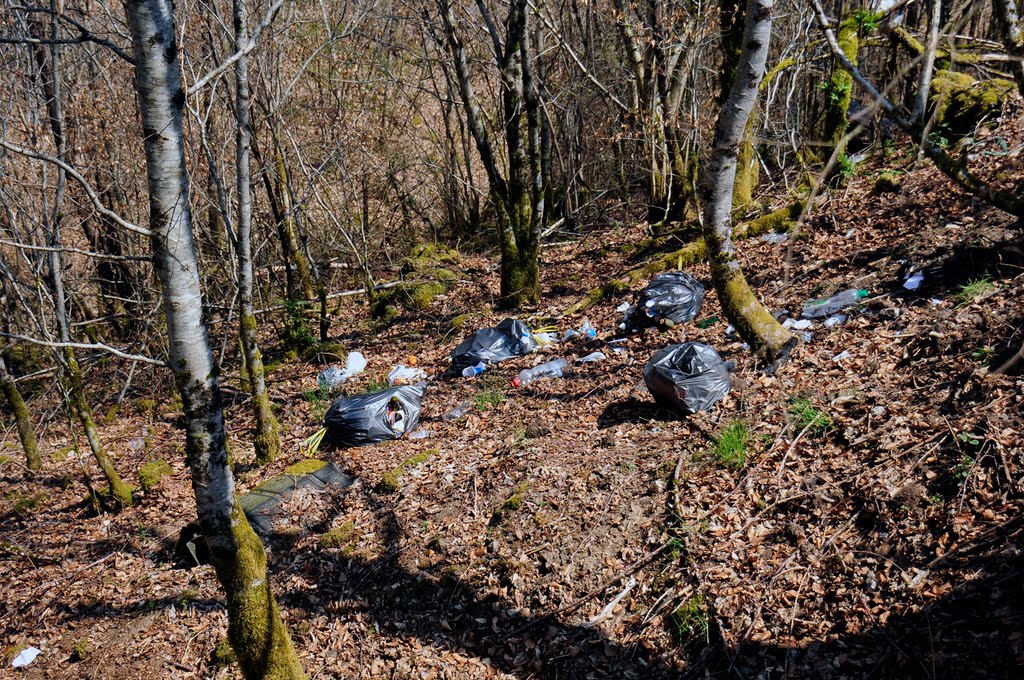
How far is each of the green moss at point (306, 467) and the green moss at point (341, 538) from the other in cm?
77

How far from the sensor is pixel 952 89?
Answer: 771 centimetres

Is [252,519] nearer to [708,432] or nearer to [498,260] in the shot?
[708,432]

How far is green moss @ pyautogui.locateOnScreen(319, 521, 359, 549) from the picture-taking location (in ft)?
16.5

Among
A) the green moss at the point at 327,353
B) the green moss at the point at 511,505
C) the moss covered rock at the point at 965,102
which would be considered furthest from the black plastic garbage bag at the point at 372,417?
the moss covered rock at the point at 965,102

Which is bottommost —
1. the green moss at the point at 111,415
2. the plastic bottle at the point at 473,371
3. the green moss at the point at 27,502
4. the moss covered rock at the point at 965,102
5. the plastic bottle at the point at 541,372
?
the green moss at the point at 111,415

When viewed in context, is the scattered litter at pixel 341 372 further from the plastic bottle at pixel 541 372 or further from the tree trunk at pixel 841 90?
the tree trunk at pixel 841 90

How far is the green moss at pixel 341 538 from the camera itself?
5.02 metres

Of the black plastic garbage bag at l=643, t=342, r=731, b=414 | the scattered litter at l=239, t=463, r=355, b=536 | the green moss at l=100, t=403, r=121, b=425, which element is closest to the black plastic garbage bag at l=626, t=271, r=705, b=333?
the black plastic garbage bag at l=643, t=342, r=731, b=414

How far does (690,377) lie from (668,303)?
209 centimetres

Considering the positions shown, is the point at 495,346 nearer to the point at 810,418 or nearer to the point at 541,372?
the point at 541,372

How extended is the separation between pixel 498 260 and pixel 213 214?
15.7 ft

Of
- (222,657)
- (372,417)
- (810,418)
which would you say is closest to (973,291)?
(810,418)

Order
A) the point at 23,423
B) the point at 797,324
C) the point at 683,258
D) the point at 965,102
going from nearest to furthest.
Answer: the point at 797,324, the point at 23,423, the point at 965,102, the point at 683,258

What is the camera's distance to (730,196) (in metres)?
4.92
